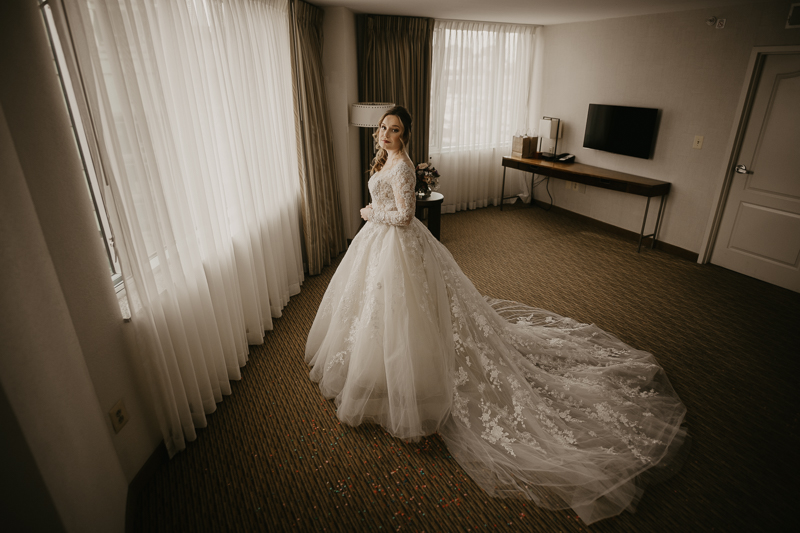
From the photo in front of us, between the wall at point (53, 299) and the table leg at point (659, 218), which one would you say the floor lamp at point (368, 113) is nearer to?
the wall at point (53, 299)

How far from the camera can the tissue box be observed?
6.10m

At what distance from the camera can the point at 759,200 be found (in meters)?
4.12

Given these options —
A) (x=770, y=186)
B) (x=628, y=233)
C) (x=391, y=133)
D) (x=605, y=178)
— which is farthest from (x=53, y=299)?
(x=628, y=233)

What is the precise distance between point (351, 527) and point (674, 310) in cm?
323

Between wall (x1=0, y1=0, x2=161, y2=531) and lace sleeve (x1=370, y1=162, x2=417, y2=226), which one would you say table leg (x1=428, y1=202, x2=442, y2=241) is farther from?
wall (x1=0, y1=0, x2=161, y2=531)

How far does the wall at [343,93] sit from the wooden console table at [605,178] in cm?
248

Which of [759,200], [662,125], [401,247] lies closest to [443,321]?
[401,247]

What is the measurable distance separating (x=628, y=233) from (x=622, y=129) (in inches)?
49.9

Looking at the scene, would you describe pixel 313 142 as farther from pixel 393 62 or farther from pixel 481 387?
pixel 481 387

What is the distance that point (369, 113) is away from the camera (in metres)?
4.27

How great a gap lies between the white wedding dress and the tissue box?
13.3ft

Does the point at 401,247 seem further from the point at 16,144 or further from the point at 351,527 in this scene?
the point at 16,144

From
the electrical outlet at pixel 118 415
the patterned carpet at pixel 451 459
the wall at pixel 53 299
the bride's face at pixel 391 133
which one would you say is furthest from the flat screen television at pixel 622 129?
the electrical outlet at pixel 118 415

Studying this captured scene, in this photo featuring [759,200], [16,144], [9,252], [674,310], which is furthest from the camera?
[759,200]
